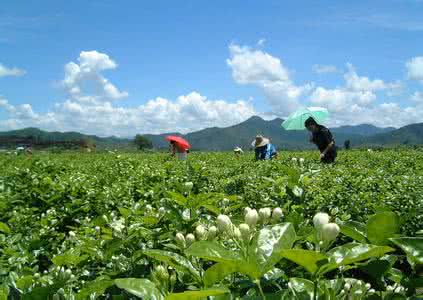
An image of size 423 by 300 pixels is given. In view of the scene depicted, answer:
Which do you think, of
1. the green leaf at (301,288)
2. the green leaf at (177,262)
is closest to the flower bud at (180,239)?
the green leaf at (177,262)

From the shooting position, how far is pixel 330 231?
121 cm

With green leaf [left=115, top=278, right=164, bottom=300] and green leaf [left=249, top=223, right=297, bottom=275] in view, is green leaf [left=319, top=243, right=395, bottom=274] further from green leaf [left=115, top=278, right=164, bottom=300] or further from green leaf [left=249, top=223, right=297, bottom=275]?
green leaf [left=115, top=278, right=164, bottom=300]

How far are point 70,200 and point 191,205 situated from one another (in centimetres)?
326

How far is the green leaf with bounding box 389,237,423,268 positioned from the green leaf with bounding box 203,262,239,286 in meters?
0.45

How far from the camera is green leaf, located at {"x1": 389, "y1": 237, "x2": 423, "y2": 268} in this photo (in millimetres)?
1241

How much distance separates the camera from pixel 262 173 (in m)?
6.79

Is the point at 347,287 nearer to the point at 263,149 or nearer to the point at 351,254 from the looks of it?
the point at 351,254

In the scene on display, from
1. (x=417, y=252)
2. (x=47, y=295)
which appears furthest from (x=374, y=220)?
(x=47, y=295)

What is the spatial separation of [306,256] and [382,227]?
402 mm

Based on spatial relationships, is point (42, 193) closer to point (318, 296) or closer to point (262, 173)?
point (262, 173)

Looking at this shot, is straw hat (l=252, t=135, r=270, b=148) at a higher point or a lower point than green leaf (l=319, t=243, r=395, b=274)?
higher

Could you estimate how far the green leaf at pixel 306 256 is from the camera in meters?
1.06

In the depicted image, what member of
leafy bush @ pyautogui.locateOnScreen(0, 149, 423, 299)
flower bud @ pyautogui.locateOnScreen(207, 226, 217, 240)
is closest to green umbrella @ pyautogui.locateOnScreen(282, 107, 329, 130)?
leafy bush @ pyautogui.locateOnScreen(0, 149, 423, 299)

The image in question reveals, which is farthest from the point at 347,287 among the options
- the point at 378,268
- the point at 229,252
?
the point at 229,252
